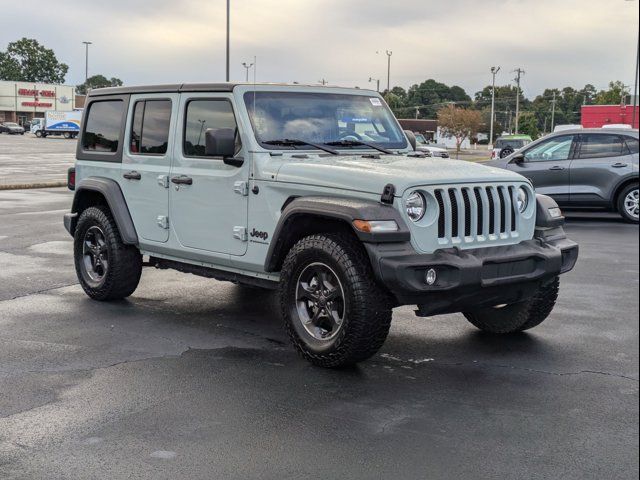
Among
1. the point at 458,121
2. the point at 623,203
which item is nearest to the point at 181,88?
the point at 623,203

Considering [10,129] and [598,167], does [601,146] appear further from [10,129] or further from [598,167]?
[10,129]

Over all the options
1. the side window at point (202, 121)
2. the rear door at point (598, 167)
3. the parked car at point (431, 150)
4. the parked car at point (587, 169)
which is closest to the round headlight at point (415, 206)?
the parked car at point (431, 150)

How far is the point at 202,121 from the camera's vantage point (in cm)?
700

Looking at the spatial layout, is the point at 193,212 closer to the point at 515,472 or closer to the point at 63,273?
the point at 63,273

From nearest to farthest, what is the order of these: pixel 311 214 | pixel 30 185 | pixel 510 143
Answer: pixel 311 214 → pixel 30 185 → pixel 510 143

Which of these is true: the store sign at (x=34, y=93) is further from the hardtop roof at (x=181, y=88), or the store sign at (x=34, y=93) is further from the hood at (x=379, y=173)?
the hood at (x=379, y=173)

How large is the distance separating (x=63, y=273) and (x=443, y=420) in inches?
238

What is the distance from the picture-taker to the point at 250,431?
14.9 ft

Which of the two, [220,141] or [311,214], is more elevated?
[220,141]

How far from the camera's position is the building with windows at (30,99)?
103 meters

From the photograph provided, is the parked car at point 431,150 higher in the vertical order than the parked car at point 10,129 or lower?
lower

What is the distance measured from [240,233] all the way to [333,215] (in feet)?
4.09

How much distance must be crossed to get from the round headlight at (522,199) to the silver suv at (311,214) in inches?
0.6

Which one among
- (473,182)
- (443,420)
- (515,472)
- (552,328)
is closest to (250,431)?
(443,420)
